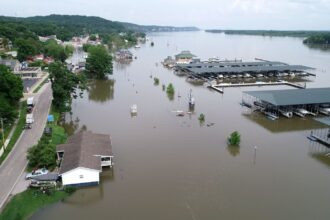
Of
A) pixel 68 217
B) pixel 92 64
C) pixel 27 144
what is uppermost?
pixel 92 64

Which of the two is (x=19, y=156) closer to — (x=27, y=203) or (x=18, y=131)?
(x=18, y=131)

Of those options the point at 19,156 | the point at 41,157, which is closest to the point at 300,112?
the point at 41,157

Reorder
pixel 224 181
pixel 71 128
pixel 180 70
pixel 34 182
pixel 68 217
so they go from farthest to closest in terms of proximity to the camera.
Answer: pixel 180 70 → pixel 71 128 → pixel 224 181 → pixel 34 182 → pixel 68 217

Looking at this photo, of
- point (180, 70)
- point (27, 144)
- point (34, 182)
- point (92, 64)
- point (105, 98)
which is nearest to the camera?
point (34, 182)

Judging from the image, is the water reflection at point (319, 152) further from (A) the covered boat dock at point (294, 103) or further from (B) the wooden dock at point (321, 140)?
(A) the covered boat dock at point (294, 103)

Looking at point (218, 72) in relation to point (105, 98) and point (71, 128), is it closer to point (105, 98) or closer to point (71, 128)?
point (105, 98)

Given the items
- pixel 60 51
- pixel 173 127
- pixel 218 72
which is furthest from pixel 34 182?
pixel 60 51
